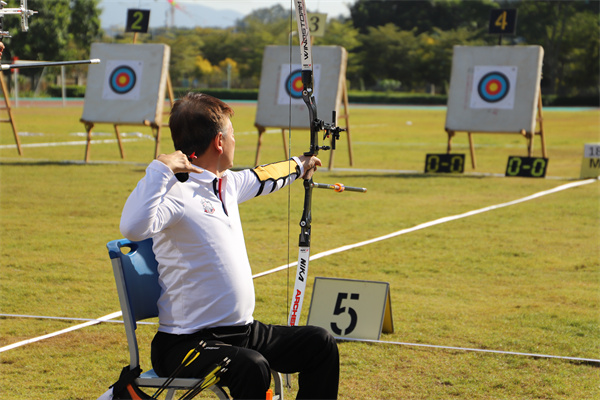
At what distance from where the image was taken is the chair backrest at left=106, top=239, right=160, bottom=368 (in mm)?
2156

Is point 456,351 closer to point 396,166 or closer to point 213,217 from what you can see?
point 213,217

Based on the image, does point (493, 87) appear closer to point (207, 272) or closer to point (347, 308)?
point (347, 308)

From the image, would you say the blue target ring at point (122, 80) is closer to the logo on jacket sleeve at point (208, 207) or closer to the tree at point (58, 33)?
the logo on jacket sleeve at point (208, 207)

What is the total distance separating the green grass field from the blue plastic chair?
945 millimetres

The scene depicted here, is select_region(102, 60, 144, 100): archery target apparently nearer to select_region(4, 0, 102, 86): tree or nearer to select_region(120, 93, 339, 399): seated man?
select_region(120, 93, 339, 399): seated man

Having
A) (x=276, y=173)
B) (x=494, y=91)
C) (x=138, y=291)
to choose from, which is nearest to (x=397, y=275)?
(x=276, y=173)

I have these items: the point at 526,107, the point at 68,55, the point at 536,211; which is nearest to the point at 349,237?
the point at 536,211

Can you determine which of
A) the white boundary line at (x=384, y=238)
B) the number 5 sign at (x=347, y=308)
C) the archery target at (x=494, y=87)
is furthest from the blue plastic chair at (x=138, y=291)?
the archery target at (x=494, y=87)

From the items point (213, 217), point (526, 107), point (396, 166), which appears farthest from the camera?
point (396, 166)

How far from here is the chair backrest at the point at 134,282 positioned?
2156 millimetres

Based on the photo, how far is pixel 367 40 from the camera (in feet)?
167

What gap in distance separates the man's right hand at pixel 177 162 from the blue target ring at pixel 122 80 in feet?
A: 34.1

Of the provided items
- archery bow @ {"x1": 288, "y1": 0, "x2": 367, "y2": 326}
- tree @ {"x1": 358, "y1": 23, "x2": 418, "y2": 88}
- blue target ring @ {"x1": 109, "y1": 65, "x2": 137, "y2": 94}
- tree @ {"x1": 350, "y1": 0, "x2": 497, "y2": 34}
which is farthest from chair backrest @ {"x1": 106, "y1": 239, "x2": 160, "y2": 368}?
tree @ {"x1": 358, "y1": 23, "x2": 418, "y2": 88}

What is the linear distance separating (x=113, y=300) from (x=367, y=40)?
157 feet
